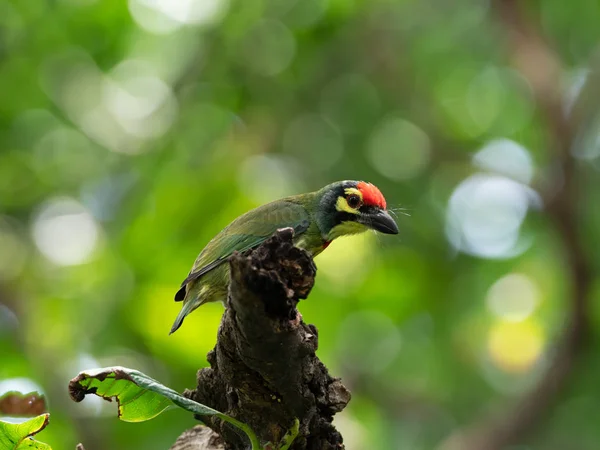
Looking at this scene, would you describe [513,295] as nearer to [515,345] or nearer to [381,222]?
[515,345]

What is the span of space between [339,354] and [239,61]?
4.00 m

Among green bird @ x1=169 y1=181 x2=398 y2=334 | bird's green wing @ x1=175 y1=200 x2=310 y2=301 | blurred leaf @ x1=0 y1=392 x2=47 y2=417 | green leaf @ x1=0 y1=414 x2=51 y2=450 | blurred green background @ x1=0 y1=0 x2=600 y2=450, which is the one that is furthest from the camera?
blurred green background @ x1=0 y1=0 x2=600 y2=450

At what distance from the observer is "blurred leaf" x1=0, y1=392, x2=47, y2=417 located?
3.59m

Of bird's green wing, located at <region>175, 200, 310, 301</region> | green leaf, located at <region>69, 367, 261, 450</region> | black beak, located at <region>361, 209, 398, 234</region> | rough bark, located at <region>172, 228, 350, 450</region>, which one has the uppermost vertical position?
black beak, located at <region>361, 209, 398, 234</region>

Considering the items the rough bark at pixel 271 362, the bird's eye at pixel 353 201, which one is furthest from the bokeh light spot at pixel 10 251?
the rough bark at pixel 271 362

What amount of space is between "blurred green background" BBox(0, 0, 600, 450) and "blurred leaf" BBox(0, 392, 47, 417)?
323cm

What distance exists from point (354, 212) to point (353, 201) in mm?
76

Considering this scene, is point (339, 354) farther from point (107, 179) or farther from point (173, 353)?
point (107, 179)

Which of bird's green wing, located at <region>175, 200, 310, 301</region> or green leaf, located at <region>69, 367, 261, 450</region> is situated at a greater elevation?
bird's green wing, located at <region>175, 200, 310, 301</region>

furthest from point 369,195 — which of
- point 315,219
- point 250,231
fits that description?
point 250,231

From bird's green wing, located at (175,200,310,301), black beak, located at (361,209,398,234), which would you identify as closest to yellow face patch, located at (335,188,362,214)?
black beak, located at (361,209,398,234)

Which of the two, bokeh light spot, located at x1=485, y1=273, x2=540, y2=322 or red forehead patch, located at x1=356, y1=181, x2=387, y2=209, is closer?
red forehead patch, located at x1=356, y1=181, x2=387, y2=209

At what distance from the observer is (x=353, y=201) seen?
5391mm

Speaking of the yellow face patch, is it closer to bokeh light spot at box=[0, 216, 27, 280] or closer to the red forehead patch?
the red forehead patch
